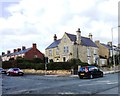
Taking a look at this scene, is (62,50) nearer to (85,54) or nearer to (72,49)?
(72,49)

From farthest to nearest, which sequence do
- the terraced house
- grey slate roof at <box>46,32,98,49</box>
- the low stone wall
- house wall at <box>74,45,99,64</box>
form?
grey slate roof at <box>46,32,98,49</box>, house wall at <box>74,45,99,64</box>, the terraced house, the low stone wall

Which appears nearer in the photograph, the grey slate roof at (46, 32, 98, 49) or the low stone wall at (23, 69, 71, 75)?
the low stone wall at (23, 69, 71, 75)

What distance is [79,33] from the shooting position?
62.0 m

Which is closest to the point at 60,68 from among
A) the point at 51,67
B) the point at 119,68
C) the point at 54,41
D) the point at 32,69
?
the point at 51,67

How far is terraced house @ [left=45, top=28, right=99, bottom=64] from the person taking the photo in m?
61.2

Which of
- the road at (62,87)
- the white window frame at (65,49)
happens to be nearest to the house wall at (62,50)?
the white window frame at (65,49)

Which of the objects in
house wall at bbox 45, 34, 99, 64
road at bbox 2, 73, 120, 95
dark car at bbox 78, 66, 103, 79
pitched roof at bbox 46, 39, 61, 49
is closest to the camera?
road at bbox 2, 73, 120, 95

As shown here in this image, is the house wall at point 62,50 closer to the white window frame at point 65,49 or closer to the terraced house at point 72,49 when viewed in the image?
the terraced house at point 72,49

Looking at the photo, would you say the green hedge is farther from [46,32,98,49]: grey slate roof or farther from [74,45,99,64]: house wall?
[46,32,98,49]: grey slate roof

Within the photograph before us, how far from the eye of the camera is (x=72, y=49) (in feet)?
199

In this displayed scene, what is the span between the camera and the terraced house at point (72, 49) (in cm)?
6119

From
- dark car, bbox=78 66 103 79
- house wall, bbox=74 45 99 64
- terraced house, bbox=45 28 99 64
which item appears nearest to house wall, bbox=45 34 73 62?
terraced house, bbox=45 28 99 64

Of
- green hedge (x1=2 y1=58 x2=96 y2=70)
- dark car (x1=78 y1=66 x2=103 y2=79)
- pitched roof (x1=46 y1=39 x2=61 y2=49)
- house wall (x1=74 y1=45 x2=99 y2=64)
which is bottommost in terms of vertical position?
dark car (x1=78 y1=66 x2=103 y2=79)

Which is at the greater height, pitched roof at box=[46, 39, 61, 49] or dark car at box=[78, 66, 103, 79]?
pitched roof at box=[46, 39, 61, 49]
